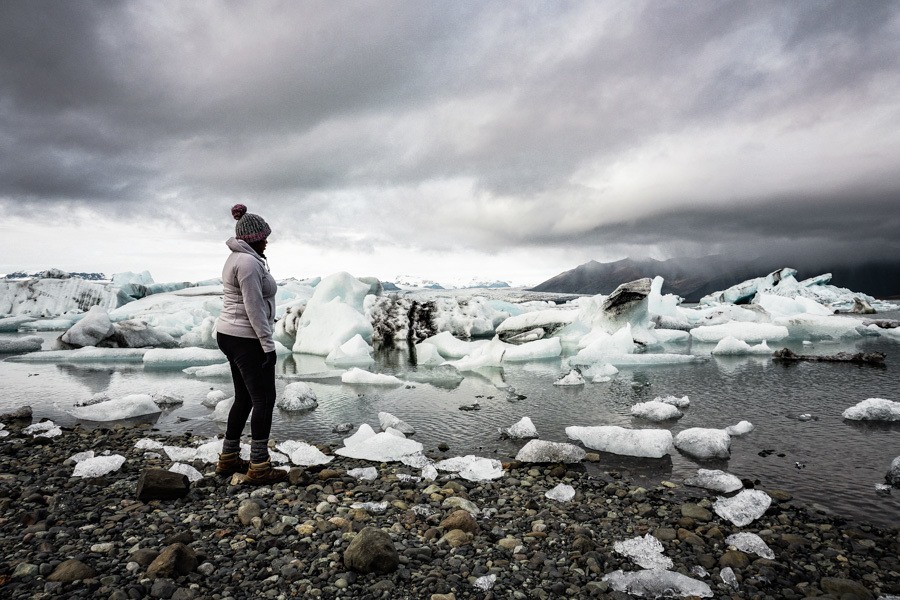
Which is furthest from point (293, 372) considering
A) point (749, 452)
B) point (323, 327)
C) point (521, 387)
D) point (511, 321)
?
point (749, 452)

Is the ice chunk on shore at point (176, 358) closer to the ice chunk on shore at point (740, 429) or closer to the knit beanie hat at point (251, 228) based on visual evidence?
the knit beanie hat at point (251, 228)

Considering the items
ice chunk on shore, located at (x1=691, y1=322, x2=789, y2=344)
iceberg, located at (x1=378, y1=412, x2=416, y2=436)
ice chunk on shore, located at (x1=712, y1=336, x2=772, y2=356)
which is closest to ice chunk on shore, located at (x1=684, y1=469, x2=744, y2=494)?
iceberg, located at (x1=378, y1=412, x2=416, y2=436)

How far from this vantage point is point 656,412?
6.33m

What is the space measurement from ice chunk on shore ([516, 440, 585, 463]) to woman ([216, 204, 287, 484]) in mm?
2182

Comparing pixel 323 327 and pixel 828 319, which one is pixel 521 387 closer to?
pixel 323 327

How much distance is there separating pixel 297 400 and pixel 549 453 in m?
4.17

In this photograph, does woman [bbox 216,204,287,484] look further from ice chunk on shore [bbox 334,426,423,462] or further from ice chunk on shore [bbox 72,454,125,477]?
ice chunk on shore [bbox 72,454,125,477]

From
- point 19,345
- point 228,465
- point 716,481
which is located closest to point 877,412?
point 716,481

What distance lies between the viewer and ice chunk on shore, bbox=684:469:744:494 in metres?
3.74

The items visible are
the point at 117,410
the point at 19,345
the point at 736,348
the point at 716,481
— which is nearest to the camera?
the point at 716,481

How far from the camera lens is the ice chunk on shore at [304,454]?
4395 mm

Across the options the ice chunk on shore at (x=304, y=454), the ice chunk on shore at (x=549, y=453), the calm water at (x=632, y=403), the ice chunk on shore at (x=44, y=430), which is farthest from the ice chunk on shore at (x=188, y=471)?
the ice chunk on shore at (x=549, y=453)

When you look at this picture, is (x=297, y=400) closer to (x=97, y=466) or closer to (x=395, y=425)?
(x=395, y=425)

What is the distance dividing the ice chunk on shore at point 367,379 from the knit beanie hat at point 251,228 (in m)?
6.08
